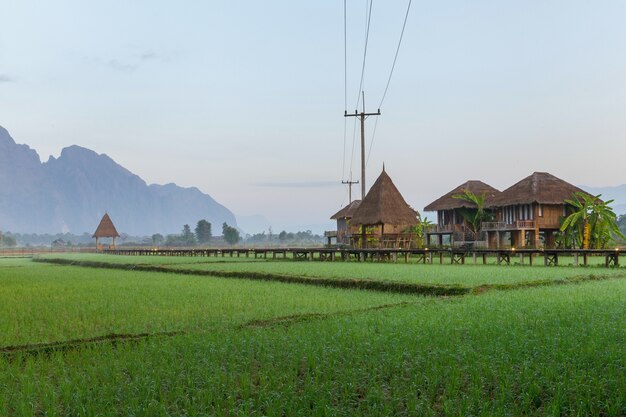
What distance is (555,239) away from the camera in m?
36.8

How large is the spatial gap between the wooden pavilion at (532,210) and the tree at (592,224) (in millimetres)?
2335

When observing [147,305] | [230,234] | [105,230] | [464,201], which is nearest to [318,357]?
[147,305]

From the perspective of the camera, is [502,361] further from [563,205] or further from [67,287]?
[563,205]

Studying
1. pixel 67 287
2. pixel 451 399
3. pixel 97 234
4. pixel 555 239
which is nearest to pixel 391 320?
pixel 451 399

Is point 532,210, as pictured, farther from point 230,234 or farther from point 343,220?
point 230,234

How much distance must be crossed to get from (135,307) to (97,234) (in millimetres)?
58012

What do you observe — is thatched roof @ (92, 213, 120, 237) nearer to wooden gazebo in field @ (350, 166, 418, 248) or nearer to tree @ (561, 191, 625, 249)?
wooden gazebo in field @ (350, 166, 418, 248)

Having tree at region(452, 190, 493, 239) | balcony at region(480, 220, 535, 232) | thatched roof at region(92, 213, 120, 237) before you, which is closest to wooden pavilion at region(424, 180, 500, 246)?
tree at region(452, 190, 493, 239)

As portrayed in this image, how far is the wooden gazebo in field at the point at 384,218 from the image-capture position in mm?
34219

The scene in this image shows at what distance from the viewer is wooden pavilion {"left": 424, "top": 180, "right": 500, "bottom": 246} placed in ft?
135

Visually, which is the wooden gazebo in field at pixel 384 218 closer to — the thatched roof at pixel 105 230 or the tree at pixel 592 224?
Result: the tree at pixel 592 224

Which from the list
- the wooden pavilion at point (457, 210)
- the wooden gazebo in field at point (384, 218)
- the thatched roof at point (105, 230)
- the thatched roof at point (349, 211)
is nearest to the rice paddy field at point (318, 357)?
the wooden gazebo in field at point (384, 218)

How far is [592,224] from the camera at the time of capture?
110ft

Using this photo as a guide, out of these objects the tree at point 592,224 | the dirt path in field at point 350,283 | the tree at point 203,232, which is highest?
the tree at point 203,232
